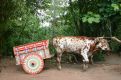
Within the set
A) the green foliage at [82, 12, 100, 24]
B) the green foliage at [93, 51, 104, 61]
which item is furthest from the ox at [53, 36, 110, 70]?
the green foliage at [93, 51, 104, 61]

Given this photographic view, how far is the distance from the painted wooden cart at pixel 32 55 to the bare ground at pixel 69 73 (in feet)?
0.60

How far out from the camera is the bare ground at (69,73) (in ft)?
25.0

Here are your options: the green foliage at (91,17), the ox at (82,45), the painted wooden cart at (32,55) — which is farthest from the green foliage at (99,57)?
the painted wooden cart at (32,55)

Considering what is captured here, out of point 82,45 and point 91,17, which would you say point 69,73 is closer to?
point 82,45

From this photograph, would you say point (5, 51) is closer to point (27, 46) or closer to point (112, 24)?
point (27, 46)

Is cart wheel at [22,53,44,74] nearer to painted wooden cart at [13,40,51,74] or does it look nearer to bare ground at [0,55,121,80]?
painted wooden cart at [13,40,51,74]

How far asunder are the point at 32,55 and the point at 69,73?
1.03 meters

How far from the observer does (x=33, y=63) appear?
26.3 feet

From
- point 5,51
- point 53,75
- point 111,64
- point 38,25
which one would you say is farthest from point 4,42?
point 111,64

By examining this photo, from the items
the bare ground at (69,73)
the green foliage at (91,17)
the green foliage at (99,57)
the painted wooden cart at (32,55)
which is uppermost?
the green foliage at (91,17)

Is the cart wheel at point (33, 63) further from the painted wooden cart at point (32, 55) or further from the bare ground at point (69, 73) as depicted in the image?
the bare ground at point (69, 73)

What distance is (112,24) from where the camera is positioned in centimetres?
900

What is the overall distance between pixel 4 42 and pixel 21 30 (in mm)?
848

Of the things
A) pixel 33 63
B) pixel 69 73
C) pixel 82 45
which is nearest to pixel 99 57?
pixel 82 45
